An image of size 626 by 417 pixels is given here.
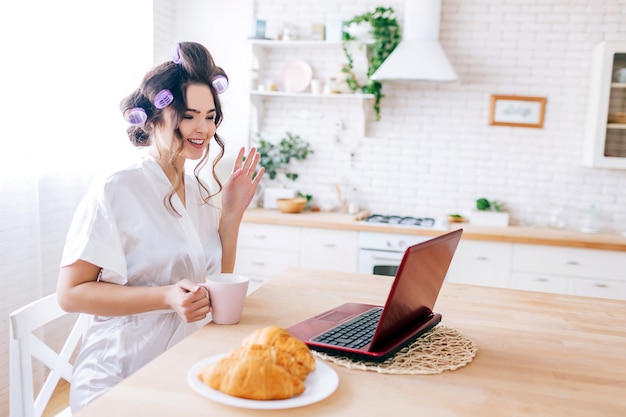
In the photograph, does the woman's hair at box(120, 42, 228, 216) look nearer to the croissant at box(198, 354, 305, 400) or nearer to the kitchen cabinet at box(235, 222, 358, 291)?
the croissant at box(198, 354, 305, 400)

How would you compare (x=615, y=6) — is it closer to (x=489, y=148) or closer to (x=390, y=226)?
(x=489, y=148)

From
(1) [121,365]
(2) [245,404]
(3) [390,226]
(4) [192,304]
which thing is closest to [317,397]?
(2) [245,404]

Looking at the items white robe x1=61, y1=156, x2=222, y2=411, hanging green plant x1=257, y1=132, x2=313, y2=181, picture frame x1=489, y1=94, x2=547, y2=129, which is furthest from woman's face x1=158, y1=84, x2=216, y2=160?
picture frame x1=489, y1=94, x2=547, y2=129

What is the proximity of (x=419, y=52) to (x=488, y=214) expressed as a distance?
1203 mm

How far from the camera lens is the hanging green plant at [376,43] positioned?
4.05 meters

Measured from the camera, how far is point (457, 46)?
417cm

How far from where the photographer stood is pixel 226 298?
56.6 inches

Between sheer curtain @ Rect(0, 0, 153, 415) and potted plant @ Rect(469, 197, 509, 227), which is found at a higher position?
sheer curtain @ Rect(0, 0, 153, 415)

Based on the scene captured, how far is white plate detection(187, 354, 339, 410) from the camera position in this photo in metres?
1.01

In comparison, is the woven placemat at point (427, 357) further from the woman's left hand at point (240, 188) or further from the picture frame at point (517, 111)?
the picture frame at point (517, 111)

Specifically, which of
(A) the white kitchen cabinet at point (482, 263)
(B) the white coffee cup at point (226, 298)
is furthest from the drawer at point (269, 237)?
(B) the white coffee cup at point (226, 298)

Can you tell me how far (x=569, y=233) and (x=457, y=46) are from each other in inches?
59.3

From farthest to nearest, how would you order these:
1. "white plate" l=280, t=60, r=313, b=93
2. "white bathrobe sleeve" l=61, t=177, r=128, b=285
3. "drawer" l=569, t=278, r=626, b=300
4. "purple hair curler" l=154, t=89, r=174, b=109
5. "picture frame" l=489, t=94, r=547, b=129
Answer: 1. "white plate" l=280, t=60, r=313, b=93
2. "picture frame" l=489, t=94, r=547, b=129
3. "drawer" l=569, t=278, r=626, b=300
4. "purple hair curler" l=154, t=89, r=174, b=109
5. "white bathrobe sleeve" l=61, t=177, r=128, b=285

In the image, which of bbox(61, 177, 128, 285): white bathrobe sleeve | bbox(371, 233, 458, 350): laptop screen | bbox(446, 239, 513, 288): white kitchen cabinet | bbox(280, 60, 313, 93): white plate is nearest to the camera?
bbox(371, 233, 458, 350): laptop screen
